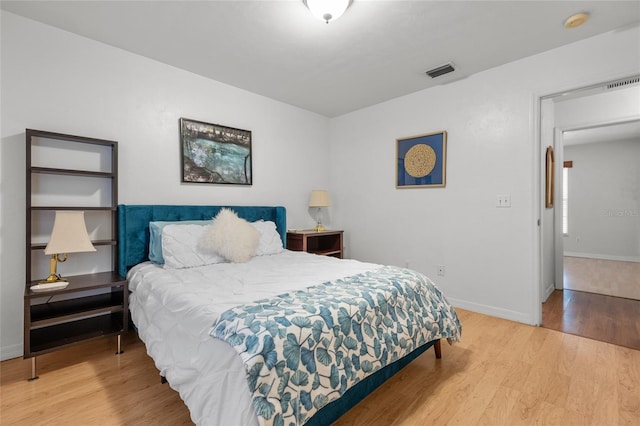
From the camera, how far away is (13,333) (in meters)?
2.18

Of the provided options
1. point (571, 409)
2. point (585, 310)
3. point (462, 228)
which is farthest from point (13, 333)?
point (585, 310)

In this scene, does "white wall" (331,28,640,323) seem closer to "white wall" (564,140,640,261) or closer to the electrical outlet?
the electrical outlet

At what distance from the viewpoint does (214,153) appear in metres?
3.22

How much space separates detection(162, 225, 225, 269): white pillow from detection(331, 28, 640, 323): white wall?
7.60 feet

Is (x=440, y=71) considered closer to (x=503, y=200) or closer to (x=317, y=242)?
(x=503, y=200)

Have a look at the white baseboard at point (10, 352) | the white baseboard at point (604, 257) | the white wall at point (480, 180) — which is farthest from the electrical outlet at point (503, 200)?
the white baseboard at point (10, 352)

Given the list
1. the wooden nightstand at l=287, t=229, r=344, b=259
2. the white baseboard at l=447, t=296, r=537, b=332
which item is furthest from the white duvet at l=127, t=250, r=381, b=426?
the white baseboard at l=447, t=296, r=537, b=332

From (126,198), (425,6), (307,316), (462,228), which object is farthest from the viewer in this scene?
(462,228)

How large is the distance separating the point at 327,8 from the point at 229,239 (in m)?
1.89

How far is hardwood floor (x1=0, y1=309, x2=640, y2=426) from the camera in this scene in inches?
60.9

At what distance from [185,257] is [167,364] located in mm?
970

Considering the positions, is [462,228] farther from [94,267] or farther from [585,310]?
[94,267]

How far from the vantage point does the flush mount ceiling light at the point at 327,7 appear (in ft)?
6.21

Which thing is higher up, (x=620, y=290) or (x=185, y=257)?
(x=185, y=257)
